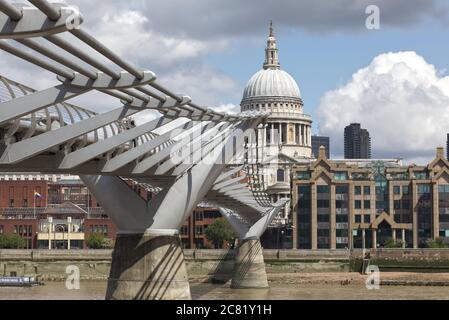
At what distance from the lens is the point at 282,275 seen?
87375mm

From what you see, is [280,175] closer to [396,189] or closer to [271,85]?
[271,85]

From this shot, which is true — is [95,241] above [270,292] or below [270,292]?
above

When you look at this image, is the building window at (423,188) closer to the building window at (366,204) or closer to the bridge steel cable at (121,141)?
the building window at (366,204)

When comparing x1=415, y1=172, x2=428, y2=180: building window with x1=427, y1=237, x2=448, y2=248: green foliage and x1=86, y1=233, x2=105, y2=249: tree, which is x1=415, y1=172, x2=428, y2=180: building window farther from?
x1=86, y1=233, x2=105, y2=249: tree

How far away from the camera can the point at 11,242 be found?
99.4m

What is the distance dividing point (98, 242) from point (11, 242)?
7556 mm

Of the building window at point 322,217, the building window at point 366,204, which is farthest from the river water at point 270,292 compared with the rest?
the building window at point 366,204

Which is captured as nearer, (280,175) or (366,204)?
(366,204)

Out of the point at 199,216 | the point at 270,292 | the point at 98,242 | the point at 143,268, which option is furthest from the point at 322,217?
the point at 143,268

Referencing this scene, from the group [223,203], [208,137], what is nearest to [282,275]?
[223,203]

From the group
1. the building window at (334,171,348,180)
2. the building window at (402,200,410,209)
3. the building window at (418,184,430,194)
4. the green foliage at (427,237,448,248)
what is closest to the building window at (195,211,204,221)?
the building window at (334,171,348,180)

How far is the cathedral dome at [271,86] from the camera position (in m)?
163
